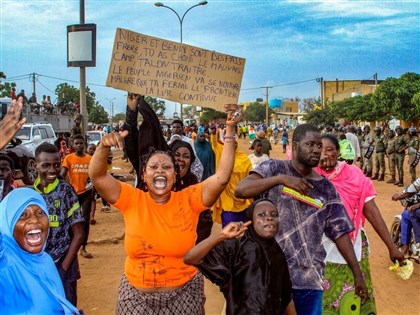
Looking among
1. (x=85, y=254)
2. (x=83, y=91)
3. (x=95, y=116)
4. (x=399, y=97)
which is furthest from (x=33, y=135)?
(x=95, y=116)

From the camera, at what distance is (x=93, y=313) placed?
5176 millimetres

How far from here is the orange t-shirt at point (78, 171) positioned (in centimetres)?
725

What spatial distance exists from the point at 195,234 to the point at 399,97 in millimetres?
26241

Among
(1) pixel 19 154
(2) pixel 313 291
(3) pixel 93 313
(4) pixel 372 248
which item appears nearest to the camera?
(2) pixel 313 291

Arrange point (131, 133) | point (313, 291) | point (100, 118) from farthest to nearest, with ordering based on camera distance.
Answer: point (100, 118), point (131, 133), point (313, 291)

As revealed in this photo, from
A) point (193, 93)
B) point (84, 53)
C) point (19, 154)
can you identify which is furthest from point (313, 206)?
point (19, 154)

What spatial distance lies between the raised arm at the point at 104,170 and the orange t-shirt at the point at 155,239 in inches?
2.2

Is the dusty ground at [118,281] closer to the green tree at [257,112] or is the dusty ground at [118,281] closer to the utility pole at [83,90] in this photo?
the utility pole at [83,90]

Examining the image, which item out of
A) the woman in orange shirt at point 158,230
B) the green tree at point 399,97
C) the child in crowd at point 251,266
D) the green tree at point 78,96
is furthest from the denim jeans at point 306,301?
the green tree at point 78,96

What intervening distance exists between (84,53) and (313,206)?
8.25 metres

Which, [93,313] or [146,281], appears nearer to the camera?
[146,281]

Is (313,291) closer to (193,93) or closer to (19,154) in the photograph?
(193,93)

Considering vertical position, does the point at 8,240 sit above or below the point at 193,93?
below

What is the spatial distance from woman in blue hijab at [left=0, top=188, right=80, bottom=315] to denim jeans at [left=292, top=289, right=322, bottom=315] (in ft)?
4.63
